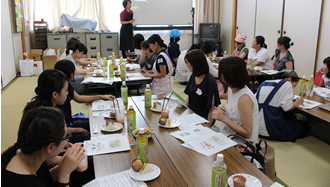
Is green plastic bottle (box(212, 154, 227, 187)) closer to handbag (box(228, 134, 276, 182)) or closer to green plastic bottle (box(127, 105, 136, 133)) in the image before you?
handbag (box(228, 134, 276, 182))

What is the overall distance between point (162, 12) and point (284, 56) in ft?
16.1

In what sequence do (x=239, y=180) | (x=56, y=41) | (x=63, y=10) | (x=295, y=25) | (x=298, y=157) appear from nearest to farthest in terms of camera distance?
(x=239, y=180)
(x=298, y=157)
(x=295, y=25)
(x=56, y=41)
(x=63, y=10)

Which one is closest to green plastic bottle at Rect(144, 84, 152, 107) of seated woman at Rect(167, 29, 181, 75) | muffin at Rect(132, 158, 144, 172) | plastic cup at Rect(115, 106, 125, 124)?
plastic cup at Rect(115, 106, 125, 124)

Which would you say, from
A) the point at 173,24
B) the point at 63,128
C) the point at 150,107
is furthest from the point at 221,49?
the point at 63,128

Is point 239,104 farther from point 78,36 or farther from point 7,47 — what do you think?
point 78,36

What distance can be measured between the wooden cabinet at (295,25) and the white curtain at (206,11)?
1.97 meters

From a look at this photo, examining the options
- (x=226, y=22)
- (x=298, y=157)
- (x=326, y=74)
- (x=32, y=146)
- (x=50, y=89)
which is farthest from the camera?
(x=226, y=22)

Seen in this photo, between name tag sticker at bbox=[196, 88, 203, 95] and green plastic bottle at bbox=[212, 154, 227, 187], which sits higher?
name tag sticker at bbox=[196, 88, 203, 95]

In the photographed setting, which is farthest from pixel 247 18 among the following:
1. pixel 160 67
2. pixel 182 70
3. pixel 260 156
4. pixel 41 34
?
pixel 260 156

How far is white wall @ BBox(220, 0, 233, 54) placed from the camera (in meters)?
8.60

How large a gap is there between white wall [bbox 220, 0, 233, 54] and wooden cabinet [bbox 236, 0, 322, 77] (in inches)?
51.0

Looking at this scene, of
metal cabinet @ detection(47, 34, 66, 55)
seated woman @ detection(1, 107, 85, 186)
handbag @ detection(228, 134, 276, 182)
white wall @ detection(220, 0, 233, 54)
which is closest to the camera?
seated woman @ detection(1, 107, 85, 186)

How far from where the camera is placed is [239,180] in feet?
4.09

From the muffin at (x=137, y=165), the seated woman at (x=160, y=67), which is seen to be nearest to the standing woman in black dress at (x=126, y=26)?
the seated woman at (x=160, y=67)
